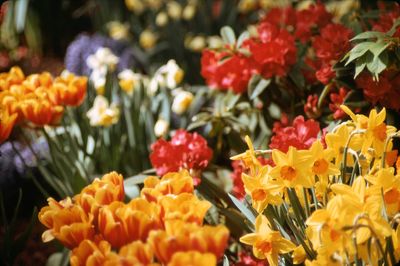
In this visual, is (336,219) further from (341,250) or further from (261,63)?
(261,63)

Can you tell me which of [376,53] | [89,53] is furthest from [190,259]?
[89,53]

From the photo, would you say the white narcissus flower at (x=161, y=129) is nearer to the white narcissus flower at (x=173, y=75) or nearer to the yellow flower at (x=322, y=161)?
the white narcissus flower at (x=173, y=75)

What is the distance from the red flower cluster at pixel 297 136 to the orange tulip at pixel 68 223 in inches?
16.3

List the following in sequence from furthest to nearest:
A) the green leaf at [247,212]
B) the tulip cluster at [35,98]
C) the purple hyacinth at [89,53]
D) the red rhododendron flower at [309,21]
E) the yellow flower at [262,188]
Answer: the purple hyacinth at [89,53]
the red rhododendron flower at [309,21]
the tulip cluster at [35,98]
the green leaf at [247,212]
the yellow flower at [262,188]

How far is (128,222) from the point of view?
838 mm

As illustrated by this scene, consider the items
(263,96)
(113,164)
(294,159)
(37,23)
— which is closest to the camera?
(294,159)

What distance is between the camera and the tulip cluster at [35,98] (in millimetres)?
1224

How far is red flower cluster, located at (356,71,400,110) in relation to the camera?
1.23 m

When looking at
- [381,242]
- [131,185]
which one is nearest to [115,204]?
[381,242]

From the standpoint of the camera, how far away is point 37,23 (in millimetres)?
3271

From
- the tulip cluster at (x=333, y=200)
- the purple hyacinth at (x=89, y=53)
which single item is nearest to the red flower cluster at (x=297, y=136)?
the tulip cluster at (x=333, y=200)

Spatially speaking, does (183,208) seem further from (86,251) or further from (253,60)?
(253,60)

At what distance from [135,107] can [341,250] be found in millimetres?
1086

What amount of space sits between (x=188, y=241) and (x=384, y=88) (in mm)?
690
